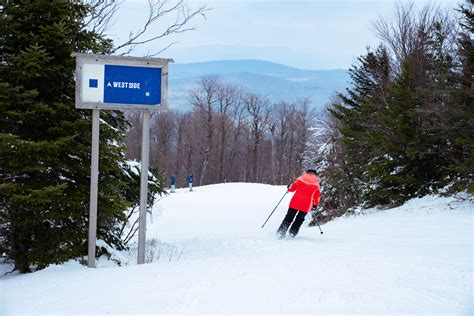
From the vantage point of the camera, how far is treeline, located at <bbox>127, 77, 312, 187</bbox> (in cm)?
5500

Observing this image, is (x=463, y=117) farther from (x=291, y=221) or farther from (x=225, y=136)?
(x=225, y=136)

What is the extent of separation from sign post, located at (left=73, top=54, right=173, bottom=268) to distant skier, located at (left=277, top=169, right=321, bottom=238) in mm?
3828

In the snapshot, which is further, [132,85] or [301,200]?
[301,200]

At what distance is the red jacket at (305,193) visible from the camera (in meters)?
9.52

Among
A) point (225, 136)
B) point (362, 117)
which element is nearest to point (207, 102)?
point (225, 136)

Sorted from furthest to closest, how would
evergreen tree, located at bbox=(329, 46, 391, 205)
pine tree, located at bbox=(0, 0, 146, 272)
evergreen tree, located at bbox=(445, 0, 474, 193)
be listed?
evergreen tree, located at bbox=(329, 46, 391, 205), evergreen tree, located at bbox=(445, 0, 474, 193), pine tree, located at bbox=(0, 0, 146, 272)

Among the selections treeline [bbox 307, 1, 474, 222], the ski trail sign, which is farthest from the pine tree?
treeline [bbox 307, 1, 474, 222]

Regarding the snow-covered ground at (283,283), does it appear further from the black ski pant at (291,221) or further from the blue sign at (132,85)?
the blue sign at (132,85)

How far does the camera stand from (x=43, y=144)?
6.43m

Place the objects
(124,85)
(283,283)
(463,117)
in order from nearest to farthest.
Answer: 1. (283,283)
2. (124,85)
3. (463,117)

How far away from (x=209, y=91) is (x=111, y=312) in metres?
50.9

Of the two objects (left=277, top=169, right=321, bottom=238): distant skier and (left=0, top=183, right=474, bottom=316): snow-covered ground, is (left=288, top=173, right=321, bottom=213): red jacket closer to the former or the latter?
(left=277, top=169, right=321, bottom=238): distant skier

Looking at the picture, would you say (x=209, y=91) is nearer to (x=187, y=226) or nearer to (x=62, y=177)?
(x=187, y=226)

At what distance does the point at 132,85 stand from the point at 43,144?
4.86ft
